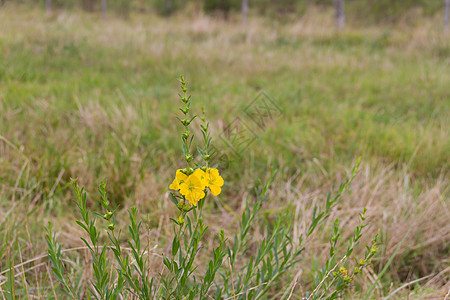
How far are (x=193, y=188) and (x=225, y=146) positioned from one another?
1.66 metres

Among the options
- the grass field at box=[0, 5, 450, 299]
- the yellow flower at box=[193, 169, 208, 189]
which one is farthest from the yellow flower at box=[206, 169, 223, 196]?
the grass field at box=[0, 5, 450, 299]

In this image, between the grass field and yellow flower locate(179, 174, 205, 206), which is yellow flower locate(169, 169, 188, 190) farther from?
the grass field

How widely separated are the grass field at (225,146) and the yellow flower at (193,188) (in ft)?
1.82

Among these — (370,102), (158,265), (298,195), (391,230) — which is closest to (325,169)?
(298,195)

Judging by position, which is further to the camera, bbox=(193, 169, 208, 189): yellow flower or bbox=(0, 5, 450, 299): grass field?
bbox=(0, 5, 450, 299): grass field

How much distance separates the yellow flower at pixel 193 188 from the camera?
750mm

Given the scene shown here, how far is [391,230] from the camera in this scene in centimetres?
175

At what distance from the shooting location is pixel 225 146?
2408 mm

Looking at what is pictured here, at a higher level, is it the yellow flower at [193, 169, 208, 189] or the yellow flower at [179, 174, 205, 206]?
the yellow flower at [193, 169, 208, 189]

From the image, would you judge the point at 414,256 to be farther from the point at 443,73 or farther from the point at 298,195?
the point at 443,73

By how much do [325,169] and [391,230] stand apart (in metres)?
0.72

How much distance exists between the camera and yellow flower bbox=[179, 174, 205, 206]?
0.75 metres

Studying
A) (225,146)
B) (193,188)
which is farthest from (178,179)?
(225,146)

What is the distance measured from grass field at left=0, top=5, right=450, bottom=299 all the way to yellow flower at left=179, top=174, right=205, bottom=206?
1.82 ft
